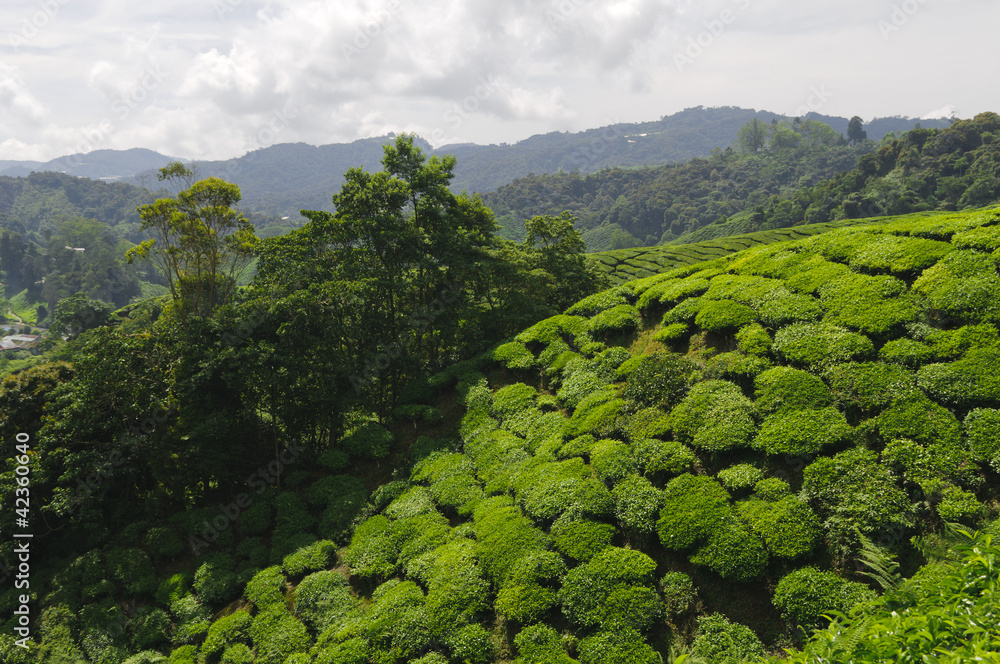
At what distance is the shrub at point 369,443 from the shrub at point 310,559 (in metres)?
3.74

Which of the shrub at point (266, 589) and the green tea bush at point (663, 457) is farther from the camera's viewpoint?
the shrub at point (266, 589)

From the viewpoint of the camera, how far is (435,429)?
58.9 ft

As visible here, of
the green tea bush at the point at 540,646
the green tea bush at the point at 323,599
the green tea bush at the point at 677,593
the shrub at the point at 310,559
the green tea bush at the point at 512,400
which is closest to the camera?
the green tea bush at the point at 540,646

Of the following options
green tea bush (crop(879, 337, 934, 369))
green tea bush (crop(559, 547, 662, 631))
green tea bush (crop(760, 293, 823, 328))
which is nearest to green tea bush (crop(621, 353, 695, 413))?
green tea bush (crop(760, 293, 823, 328))

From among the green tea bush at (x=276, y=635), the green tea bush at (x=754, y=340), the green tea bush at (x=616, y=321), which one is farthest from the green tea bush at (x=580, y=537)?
the green tea bush at (x=616, y=321)

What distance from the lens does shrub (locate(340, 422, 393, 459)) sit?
17188 mm

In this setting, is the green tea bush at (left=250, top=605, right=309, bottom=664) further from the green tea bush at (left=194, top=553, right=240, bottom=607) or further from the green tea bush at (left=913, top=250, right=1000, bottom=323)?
the green tea bush at (left=913, top=250, right=1000, bottom=323)

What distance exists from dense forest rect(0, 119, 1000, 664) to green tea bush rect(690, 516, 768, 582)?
50mm

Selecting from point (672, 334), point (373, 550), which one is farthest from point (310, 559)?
point (672, 334)

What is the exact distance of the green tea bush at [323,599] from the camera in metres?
11.6

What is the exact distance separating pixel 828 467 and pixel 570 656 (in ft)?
19.4

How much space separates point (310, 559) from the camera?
13.4 metres

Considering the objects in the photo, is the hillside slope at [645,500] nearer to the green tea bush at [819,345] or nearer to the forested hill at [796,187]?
the green tea bush at [819,345]

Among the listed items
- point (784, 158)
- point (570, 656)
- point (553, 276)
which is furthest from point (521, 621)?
point (784, 158)
